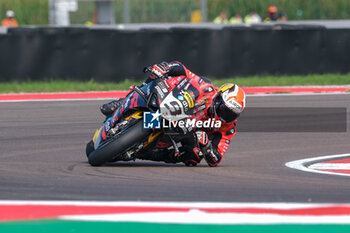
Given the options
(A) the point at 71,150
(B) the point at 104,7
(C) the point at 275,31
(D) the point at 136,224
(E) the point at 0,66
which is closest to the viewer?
(D) the point at 136,224

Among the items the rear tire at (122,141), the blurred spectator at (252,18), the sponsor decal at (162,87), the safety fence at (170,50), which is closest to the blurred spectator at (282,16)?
the blurred spectator at (252,18)

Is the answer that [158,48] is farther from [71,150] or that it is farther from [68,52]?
[71,150]

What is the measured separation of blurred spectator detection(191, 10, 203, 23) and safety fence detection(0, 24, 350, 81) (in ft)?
16.2

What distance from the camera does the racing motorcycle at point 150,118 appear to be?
25.2 feet

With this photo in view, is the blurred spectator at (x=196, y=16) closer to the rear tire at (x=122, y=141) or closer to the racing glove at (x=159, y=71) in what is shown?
the racing glove at (x=159, y=71)

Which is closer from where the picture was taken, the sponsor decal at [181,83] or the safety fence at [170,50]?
the sponsor decal at [181,83]

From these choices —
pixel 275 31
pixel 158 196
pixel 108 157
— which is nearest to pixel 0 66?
pixel 275 31

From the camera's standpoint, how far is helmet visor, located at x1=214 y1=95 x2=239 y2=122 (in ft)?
25.6

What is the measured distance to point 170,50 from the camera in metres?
A: 16.8

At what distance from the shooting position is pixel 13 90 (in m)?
16.2

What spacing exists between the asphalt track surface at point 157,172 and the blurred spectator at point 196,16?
10562mm

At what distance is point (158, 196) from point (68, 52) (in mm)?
10059

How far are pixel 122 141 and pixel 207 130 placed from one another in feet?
3.39

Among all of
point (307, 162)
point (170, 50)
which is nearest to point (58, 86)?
point (170, 50)
